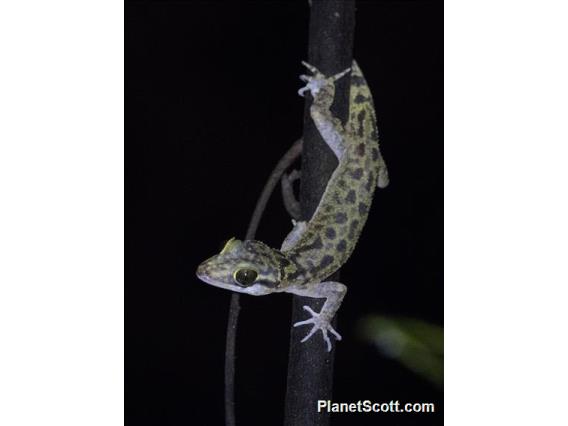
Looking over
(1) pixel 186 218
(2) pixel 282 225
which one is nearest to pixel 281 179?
(2) pixel 282 225

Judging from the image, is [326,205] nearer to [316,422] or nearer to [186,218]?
[186,218]

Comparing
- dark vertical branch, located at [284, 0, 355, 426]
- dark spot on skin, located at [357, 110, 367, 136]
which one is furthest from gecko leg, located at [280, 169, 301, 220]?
dark spot on skin, located at [357, 110, 367, 136]

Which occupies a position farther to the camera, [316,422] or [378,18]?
[378,18]

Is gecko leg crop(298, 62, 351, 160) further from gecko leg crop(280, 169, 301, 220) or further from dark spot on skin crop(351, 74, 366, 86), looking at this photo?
gecko leg crop(280, 169, 301, 220)

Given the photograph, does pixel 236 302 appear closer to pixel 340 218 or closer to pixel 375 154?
pixel 340 218

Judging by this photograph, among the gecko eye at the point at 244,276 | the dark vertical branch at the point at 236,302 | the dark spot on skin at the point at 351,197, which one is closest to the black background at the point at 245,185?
the dark vertical branch at the point at 236,302

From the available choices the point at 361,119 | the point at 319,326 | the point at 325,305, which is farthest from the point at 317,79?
the point at 319,326

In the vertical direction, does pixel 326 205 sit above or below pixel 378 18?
below
